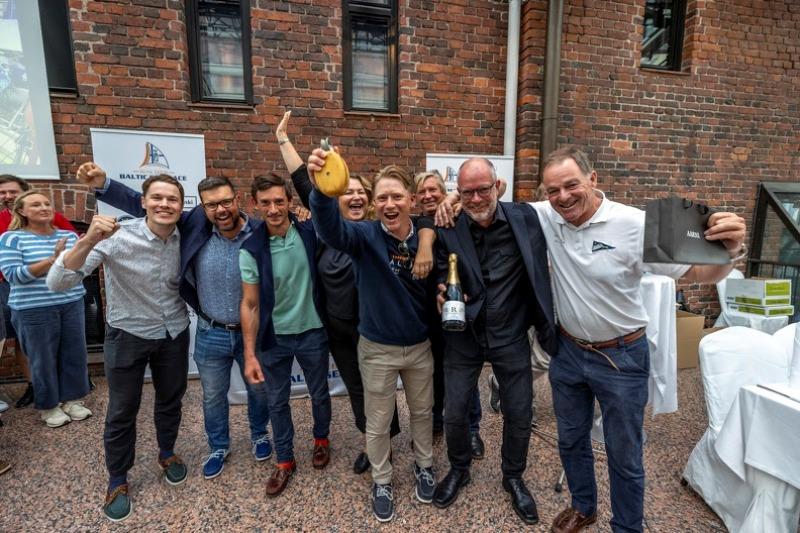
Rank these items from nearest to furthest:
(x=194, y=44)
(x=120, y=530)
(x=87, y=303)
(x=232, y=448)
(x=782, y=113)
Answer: (x=120, y=530) → (x=232, y=448) → (x=194, y=44) → (x=87, y=303) → (x=782, y=113)

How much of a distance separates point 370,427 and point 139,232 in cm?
177

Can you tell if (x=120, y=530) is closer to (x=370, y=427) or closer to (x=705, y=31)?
(x=370, y=427)

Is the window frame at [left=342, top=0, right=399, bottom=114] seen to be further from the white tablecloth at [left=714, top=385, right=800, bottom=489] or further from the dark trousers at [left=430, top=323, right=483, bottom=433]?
the white tablecloth at [left=714, top=385, right=800, bottom=489]

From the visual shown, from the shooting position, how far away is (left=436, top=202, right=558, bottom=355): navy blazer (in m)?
2.12

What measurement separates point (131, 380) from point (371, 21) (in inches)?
163

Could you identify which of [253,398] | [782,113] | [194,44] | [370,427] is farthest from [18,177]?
[782,113]

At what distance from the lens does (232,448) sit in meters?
3.09

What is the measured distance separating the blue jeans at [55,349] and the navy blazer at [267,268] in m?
2.12

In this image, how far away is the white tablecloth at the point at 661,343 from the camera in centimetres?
307

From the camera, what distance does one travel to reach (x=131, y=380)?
237cm

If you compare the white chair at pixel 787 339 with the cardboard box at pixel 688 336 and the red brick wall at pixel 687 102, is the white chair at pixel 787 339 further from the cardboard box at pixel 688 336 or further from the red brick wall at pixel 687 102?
the red brick wall at pixel 687 102

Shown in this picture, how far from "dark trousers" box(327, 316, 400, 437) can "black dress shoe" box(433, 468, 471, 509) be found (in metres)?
0.53

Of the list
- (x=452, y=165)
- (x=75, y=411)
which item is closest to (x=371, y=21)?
(x=452, y=165)

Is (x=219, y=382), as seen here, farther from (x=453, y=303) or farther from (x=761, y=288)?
(x=761, y=288)
